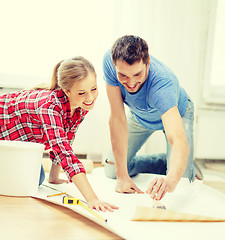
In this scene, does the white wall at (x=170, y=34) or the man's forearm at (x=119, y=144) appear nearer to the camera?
the man's forearm at (x=119, y=144)

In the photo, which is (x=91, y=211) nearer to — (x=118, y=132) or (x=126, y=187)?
(x=126, y=187)

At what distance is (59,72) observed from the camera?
4.60 ft

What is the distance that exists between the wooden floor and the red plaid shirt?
21cm

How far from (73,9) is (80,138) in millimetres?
944

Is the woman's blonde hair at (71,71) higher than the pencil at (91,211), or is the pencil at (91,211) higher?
the woman's blonde hair at (71,71)

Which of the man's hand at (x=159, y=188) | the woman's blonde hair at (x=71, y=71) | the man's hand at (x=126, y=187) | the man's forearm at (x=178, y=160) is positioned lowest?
the man's hand at (x=126, y=187)

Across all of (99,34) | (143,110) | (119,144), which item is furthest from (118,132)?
(99,34)

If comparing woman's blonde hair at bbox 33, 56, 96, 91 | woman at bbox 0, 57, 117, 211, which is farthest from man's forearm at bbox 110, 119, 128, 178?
woman's blonde hair at bbox 33, 56, 96, 91

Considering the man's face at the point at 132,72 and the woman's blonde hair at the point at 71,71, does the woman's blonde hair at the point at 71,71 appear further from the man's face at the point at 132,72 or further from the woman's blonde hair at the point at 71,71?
the man's face at the point at 132,72

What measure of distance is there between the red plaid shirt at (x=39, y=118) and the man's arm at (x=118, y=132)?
0.59 ft

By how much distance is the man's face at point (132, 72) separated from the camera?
47.2 inches

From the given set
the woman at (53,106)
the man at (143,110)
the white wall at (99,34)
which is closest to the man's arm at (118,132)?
the man at (143,110)

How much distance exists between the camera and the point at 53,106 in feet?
4.27

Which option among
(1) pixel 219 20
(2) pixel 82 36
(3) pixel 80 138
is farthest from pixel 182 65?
(3) pixel 80 138
